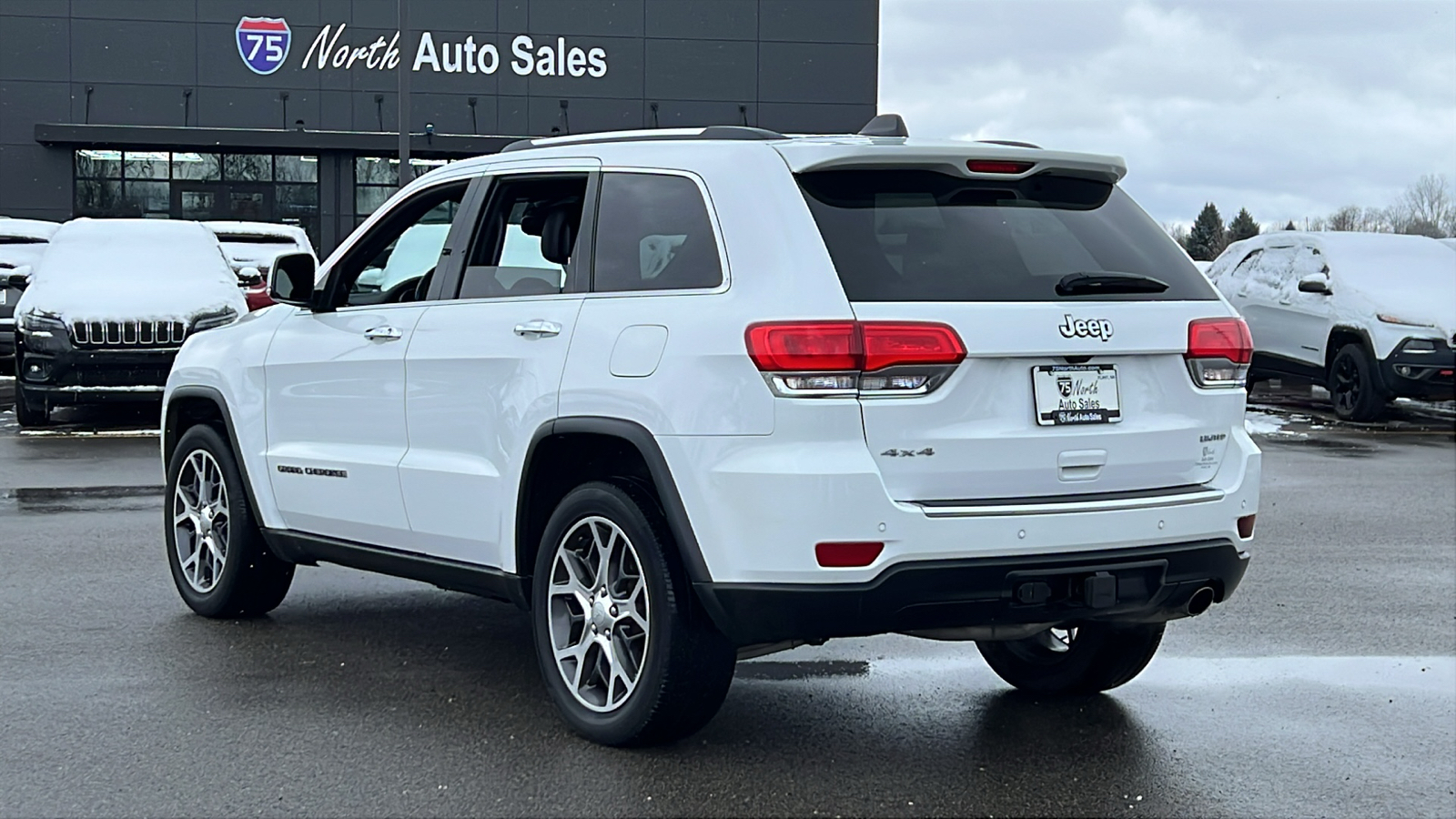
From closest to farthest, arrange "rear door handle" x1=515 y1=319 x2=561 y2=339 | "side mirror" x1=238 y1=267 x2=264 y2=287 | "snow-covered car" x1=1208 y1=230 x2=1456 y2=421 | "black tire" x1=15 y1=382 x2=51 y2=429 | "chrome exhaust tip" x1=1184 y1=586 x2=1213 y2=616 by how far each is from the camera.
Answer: "chrome exhaust tip" x1=1184 y1=586 x2=1213 y2=616 < "rear door handle" x1=515 y1=319 x2=561 y2=339 < "black tire" x1=15 y1=382 x2=51 y2=429 < "snow-covered car" x1=1208 y1=230 x2=1456 y2=421 < "side mirror" x1=238 y1=267 x2=264 y2=287

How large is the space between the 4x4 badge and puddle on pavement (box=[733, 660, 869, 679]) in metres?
1.88

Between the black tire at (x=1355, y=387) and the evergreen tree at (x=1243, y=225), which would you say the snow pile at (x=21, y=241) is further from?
the evergreen tree at (x=1243, y=225)

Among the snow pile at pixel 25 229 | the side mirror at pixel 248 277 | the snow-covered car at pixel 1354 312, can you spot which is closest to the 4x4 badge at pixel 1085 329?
the snow-covered car at pixel 1354 312

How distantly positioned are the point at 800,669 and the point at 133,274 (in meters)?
11.1

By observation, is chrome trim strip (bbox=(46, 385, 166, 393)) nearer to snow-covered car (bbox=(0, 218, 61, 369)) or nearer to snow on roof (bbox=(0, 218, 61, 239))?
snow-covered car (bbox=(0, 218, 61, 369))

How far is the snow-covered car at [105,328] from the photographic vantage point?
1435 cm

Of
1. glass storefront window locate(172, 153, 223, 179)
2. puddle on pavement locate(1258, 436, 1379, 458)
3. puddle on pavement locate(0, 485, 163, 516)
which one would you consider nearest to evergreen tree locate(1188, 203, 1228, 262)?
glass storefront window locate(172, 153, 223, 179)

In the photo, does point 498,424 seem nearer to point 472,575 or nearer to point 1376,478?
point 472,575

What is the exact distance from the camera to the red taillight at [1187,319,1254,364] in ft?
16.2

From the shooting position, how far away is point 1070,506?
4.61 metres

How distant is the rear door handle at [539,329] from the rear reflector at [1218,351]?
6.12 feet

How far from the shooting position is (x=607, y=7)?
1601 inches

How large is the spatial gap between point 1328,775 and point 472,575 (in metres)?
2.69

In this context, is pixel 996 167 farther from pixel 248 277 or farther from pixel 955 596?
pixel 248 277
